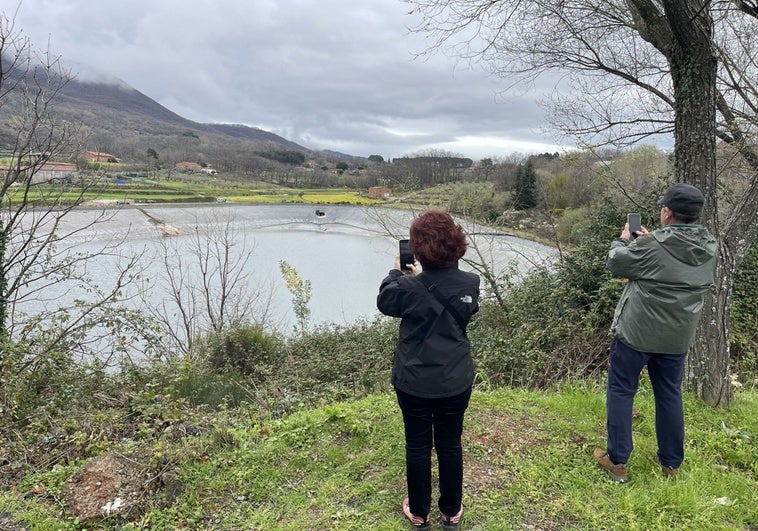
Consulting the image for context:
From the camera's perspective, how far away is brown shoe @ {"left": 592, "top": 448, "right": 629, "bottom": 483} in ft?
8.65

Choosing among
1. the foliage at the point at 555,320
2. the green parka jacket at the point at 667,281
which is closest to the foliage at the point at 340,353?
the foliage at the point at 555,320

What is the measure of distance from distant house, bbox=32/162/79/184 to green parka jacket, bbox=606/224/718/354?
27.0ft

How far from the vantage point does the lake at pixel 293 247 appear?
35.7ft

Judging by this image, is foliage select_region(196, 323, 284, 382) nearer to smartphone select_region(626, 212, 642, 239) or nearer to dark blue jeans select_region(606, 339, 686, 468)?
dark blue jeans select_region(606, 339, 686, 468)

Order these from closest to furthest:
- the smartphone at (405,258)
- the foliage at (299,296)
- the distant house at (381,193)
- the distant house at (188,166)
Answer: the smartphone at (405,258), the distant house at (381,193), the foliage at (299,296), the distant house at (188,166)

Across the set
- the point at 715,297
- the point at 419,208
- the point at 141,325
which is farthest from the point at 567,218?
the point at 141,325

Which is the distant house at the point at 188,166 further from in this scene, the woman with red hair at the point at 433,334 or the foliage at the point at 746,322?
the woman with red hair at the point at 433,334

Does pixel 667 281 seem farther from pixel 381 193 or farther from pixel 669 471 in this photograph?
pixel 381 193

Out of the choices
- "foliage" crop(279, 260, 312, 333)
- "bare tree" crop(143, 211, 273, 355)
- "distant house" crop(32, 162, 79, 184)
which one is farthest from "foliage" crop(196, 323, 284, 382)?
"distant house" crop(32, 162, 79, 184)

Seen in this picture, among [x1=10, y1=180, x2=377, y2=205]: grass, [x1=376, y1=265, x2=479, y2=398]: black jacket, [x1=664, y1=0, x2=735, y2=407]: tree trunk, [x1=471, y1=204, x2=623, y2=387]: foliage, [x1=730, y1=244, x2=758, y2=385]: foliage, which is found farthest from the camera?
[x1=10, y1=180, x2=377, y2=205]: grass

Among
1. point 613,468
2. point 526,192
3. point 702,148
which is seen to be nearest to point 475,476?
point 613,468

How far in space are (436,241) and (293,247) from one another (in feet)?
80.1

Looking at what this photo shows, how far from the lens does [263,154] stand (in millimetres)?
90750

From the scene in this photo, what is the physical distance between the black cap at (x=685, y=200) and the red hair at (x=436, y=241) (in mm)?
1307
